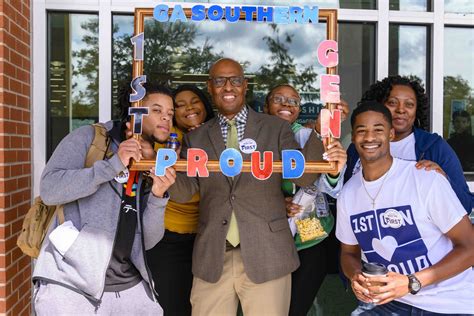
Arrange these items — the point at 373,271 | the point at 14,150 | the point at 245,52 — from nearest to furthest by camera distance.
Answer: the point at 373,271, the point at 14,150, the point at 245,52

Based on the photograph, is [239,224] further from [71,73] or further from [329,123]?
[71,73]

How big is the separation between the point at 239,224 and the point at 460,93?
288 cm

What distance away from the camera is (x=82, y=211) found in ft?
7.32

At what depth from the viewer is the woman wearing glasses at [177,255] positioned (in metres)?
2.96

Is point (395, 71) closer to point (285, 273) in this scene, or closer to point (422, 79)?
point (422, 79)

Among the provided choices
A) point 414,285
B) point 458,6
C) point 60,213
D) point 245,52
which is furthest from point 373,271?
point 245,52

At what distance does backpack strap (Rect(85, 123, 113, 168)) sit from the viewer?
2.27m

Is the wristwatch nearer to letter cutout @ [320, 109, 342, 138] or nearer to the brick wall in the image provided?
letter cutout @ [320, 109, 342, 138]

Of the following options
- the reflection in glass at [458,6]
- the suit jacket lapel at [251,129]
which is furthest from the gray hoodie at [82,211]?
the reflection in glass at [458,6]

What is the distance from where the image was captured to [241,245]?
2.61 metres

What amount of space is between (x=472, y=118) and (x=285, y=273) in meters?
2.83

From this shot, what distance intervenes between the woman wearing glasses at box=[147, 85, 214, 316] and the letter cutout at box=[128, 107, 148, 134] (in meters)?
0.74

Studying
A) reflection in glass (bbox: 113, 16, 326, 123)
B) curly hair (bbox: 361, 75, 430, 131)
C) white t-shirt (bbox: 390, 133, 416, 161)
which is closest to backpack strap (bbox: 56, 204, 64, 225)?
white t-shirt (bbox: 390, 133, 416, 161)

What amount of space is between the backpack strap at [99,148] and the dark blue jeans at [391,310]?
1449 mm
